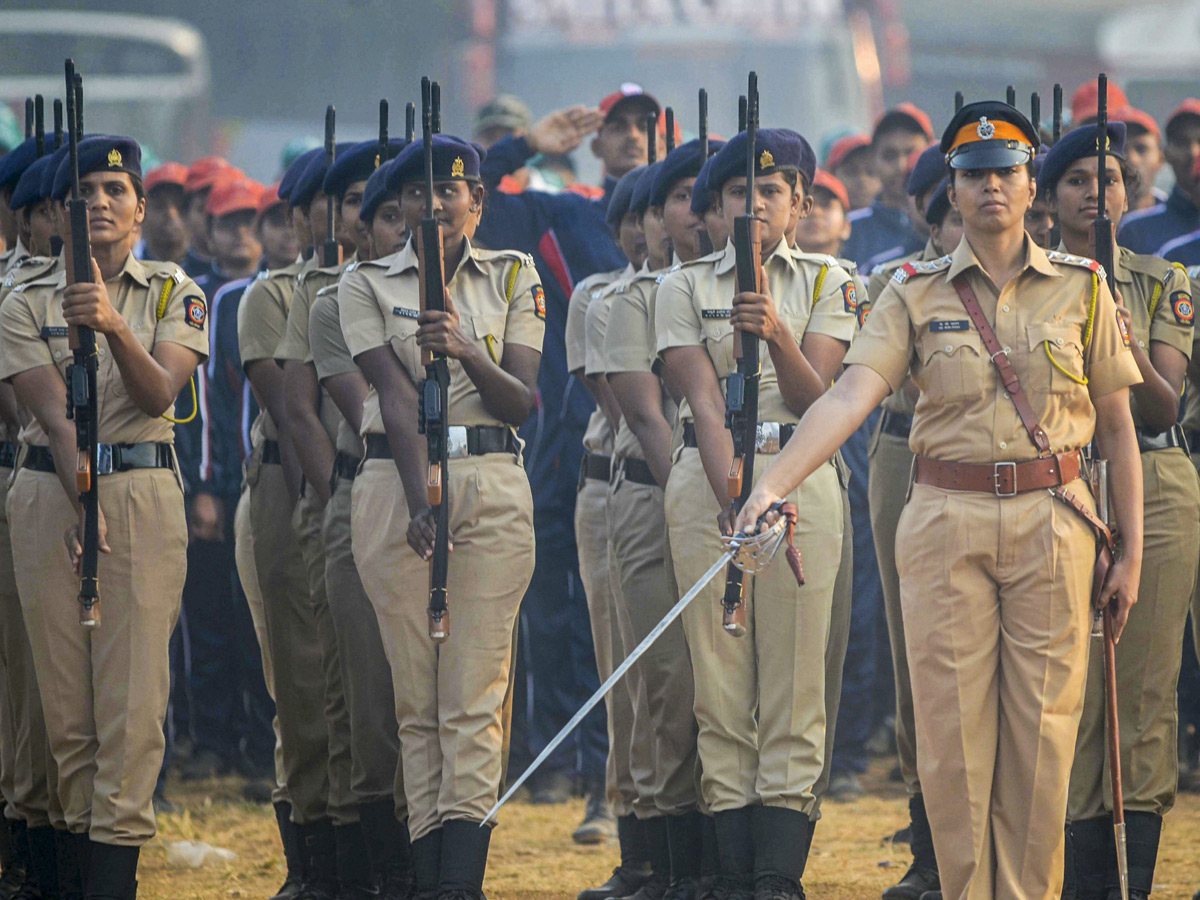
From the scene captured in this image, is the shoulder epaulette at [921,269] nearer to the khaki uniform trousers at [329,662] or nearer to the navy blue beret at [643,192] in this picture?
the navy blue beret at [643,192]

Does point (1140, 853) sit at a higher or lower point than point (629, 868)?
higher

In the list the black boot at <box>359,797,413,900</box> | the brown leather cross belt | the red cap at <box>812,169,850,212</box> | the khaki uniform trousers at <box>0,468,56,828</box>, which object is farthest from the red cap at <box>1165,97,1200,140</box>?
the khaki uniform trousers at <box>0,468,56,828</box>

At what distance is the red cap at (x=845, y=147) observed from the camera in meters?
9.88

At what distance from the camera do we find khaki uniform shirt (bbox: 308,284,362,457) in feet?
20.2

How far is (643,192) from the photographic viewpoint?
22.0 ft

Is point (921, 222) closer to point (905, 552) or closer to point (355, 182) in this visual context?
point (355, 182)

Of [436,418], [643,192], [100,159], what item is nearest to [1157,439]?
[643,192]

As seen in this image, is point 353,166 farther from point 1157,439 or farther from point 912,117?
point 912,117

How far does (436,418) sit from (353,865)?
160cm

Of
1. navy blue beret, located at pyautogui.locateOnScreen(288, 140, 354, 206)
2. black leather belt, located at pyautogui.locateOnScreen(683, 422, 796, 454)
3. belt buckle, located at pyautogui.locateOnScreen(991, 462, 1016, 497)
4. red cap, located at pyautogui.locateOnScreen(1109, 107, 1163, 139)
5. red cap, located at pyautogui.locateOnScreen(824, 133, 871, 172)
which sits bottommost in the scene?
belt buckle, located at pyautogui.locateOnScreen(991, 462, 1016, 497)

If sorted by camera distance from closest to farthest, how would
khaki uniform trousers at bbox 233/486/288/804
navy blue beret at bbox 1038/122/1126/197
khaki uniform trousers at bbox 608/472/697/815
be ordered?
navy blue beret at bbox 1038/122/1126/197 → khaki uniform trousers at bbox 608/472/697/815 → khaki uniform trousers at bbox 233/486/288/804

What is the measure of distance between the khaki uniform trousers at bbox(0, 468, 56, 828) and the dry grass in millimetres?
658

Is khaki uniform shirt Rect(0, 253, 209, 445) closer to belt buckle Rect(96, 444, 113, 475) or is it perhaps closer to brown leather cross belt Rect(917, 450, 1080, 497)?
belt buckle Rect(96, 444, 113, 475)

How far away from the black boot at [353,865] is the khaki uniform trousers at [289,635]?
252 millimetres
